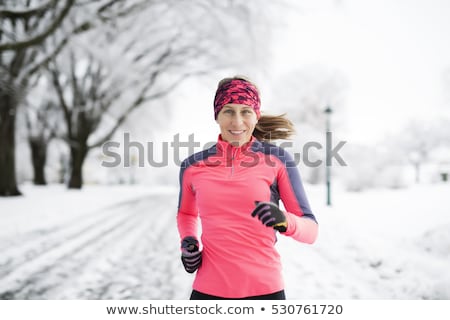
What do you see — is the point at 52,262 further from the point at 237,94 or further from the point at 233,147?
the point at 237,94

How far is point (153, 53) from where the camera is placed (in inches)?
371

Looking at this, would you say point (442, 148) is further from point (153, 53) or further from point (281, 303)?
point (153, 53)

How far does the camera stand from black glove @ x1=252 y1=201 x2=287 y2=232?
1.15 meters

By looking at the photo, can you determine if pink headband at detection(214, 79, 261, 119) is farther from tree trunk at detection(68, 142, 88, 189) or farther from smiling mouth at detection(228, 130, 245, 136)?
tree trunk at detection(68, 142, 88, 189)

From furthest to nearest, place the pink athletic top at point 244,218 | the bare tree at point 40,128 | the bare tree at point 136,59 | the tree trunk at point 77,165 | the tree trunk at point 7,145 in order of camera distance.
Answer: the bare tree at point 40,128 → the tree trunk at point 77,165 → the tree trunk at point 7,145 → the bare tree at point 136,59 → the pink athletic top at point 244,218

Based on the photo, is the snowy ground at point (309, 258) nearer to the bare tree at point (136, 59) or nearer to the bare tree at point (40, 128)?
the bare tree at point (136, 59)

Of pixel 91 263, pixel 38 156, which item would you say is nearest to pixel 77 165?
pixel 38 156

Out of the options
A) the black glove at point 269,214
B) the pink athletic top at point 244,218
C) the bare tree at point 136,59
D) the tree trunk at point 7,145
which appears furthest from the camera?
the tree trunk at point 7,145

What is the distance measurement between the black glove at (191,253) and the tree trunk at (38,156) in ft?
53.2

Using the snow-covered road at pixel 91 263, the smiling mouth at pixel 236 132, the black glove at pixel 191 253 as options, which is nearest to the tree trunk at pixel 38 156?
the snow-covered road at pixel 91 263

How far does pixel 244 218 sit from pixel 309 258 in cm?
260

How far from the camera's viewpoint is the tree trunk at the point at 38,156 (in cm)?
1477

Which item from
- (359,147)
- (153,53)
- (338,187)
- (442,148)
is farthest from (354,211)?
(153,53)

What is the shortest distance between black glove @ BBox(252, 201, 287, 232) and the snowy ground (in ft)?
5.07
